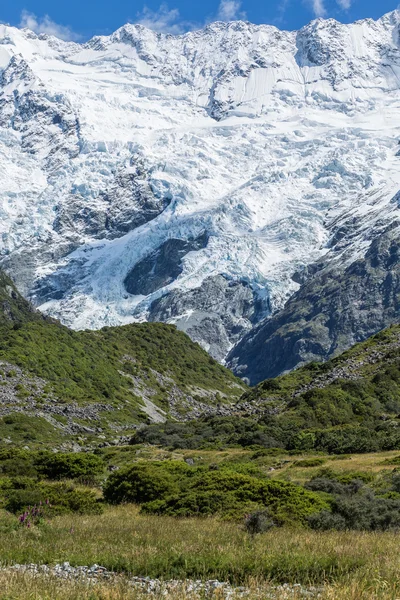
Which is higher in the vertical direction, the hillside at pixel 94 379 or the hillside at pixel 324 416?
the hillside at pixel 94 379

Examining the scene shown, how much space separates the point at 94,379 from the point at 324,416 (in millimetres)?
54269

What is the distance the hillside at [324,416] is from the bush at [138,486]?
2015cm

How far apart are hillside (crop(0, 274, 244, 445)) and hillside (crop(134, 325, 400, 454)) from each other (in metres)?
13.8

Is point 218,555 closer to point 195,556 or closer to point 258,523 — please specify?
point 195,556

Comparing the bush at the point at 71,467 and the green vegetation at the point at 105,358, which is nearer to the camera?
the bush at the point at 71,467

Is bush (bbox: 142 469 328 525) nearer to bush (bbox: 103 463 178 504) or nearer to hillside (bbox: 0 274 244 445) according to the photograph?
bush (bbox: 103 463 178 504)

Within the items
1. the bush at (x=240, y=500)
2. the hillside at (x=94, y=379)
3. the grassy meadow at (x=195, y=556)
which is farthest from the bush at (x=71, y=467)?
the hillside at (x=94, y=379)

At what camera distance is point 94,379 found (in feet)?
367

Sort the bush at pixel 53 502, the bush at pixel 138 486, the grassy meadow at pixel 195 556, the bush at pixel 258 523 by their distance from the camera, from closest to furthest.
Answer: the grassy meadow at pixel 195 556 → the bush at pixel 258 523 → the bush at pixel 53 502 → the bush at pixel 138 486

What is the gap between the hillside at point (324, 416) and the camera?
53156 mm

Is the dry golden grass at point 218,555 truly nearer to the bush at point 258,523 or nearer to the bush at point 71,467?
the bush at point 258,523

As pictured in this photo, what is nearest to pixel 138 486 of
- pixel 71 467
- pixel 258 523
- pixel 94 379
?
pixel 71 467

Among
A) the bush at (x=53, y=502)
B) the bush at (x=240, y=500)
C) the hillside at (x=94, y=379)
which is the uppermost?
the hillside at (x=94, y=379)

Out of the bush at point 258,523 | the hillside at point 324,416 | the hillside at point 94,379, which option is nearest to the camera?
the bush at point 258,523
